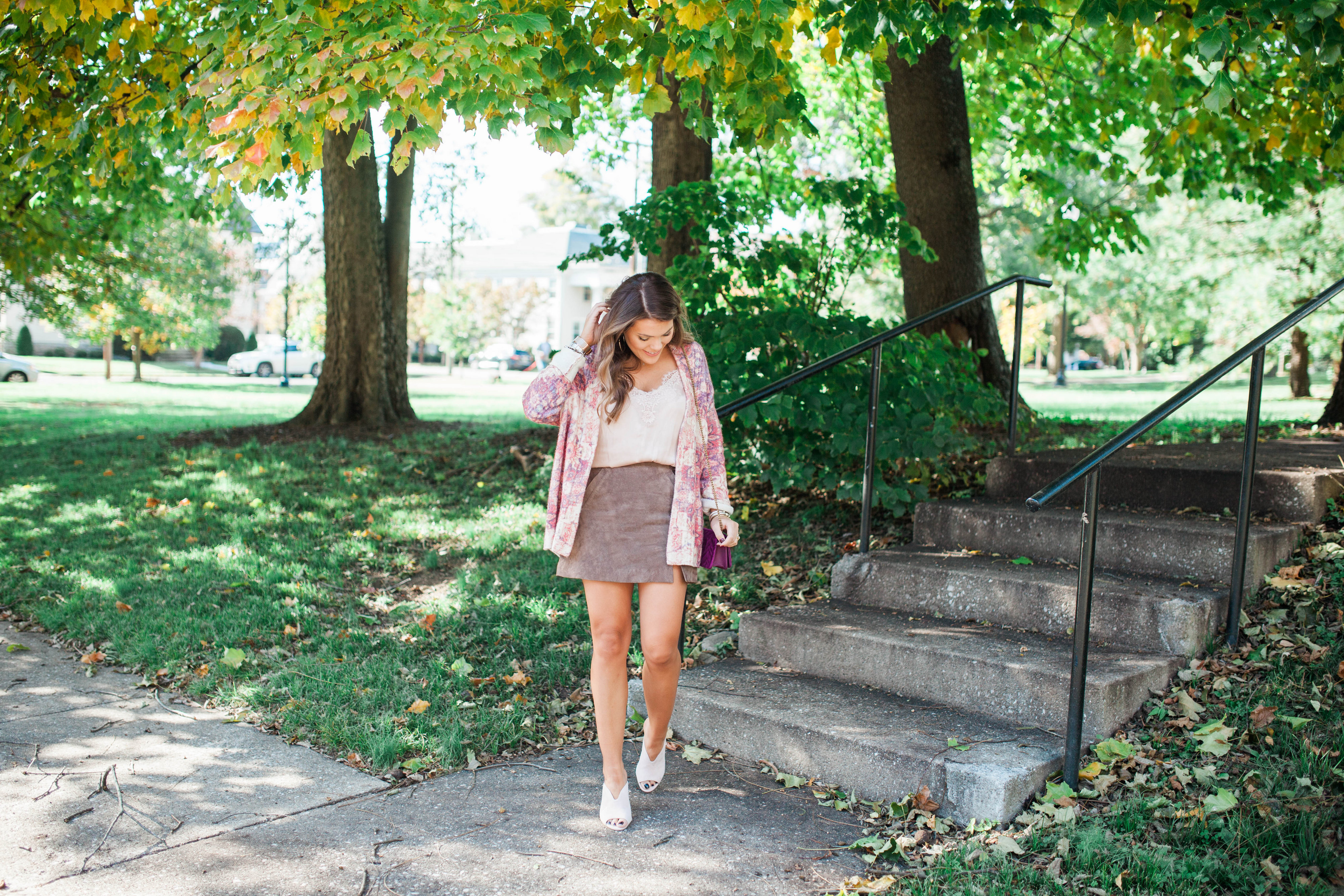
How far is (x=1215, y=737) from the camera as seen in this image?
11.1 feet

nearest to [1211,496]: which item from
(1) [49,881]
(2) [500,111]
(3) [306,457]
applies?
(2) [500,111]

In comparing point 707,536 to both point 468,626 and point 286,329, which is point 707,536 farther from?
point 286,329

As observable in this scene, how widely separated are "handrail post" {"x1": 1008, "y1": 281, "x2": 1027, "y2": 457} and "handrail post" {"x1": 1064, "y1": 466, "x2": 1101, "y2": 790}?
212 cm

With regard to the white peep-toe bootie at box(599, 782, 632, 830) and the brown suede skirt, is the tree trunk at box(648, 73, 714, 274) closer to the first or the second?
the brown suede skirt

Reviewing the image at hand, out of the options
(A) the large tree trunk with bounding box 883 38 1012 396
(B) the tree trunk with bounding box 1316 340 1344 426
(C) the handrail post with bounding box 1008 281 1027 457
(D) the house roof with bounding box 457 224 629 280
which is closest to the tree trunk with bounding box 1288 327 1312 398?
(B) the tree trunk with bounding box 1316 340 1344 426

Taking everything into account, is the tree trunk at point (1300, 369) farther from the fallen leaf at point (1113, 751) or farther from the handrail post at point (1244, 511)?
the fallen leaf at point (1113, 751)

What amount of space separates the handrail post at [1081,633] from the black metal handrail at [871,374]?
1.61 m

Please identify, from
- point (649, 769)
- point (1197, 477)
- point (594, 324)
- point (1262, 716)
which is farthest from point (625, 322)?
point (1197, 477)

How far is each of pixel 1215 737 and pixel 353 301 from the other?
390 inches

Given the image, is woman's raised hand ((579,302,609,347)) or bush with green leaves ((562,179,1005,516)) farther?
bush with green leaves ((562,179,1005,516))

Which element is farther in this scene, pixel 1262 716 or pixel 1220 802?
pixel 1262 716

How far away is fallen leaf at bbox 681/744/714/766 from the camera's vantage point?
396 cm

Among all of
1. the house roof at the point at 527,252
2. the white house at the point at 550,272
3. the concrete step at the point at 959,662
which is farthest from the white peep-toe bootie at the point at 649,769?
the house roof at the point at 527,252

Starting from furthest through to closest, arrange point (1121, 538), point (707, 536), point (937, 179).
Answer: point (937, 179) → point (1121, 538) → point (707, 536)
